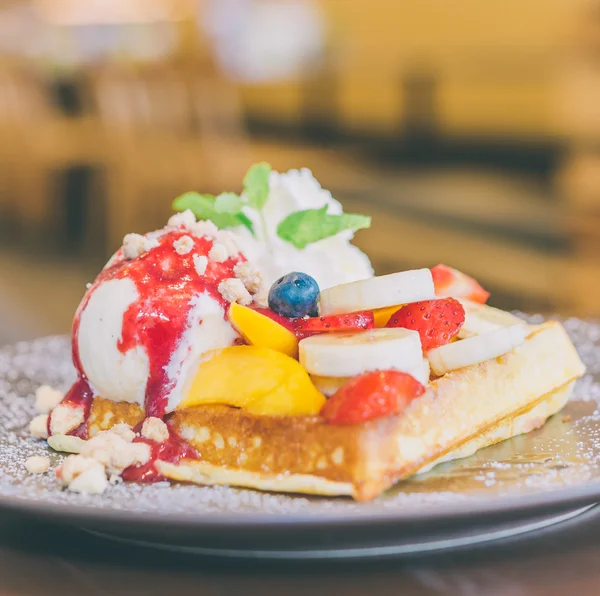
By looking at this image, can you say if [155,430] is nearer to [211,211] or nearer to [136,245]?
[136,245]

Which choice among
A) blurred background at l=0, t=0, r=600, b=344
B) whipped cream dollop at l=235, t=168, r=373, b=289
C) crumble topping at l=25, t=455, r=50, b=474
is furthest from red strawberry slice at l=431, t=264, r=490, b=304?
blurred background at l=0, t=0, r=600, b=344

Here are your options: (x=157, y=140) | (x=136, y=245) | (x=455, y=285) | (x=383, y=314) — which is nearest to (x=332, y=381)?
(x=383, y=314)

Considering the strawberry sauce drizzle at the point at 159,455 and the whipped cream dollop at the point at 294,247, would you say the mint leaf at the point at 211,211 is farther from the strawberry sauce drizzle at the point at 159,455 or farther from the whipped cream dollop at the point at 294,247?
the strawberry sauce drizzle at the point at 159,455

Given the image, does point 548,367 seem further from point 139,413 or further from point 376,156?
point 376,156

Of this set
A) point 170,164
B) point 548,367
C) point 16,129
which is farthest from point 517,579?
point 16,129

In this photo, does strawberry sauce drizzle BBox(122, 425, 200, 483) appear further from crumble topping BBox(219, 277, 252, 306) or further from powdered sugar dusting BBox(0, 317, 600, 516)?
crumble topping BBox(219, 277, 252, 306)

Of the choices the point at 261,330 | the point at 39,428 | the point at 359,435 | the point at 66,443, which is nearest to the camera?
the point at 359,435
